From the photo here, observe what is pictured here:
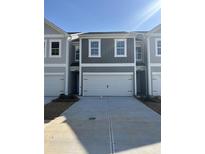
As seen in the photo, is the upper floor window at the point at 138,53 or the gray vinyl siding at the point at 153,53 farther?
the upper floor window at the point at 138,53

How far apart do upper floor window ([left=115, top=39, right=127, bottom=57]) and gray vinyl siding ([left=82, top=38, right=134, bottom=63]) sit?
0.29 m

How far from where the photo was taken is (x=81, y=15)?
14.2m

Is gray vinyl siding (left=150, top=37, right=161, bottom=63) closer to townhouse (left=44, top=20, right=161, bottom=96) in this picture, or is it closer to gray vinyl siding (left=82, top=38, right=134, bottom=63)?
townhouse (left=44, top=20, right=161, bottom=96)

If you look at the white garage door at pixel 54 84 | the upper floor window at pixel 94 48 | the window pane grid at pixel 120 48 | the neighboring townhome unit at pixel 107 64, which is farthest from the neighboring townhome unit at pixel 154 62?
the white garage door at pixel 54 84

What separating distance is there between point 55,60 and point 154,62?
9367 millimetres

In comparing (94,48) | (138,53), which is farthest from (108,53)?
(138,53)

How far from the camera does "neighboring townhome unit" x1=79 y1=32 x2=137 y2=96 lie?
1747cm

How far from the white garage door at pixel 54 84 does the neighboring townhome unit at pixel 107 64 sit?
1.81 metres

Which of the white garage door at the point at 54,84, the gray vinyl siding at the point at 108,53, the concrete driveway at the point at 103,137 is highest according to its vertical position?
the gray vinyl siding at the point at 108,53

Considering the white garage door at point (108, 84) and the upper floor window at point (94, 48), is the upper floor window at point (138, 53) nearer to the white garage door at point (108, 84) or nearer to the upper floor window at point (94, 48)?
the white garage door at point (108, 84)

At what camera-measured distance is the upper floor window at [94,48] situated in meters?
17.8

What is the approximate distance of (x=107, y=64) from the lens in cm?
1764

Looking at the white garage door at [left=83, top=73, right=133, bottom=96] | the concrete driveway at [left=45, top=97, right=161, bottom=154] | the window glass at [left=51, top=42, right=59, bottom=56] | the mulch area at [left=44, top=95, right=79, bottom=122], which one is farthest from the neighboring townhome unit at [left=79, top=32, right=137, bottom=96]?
the concrete driveway at [left=45, top=97, right=161, bottom=154]
